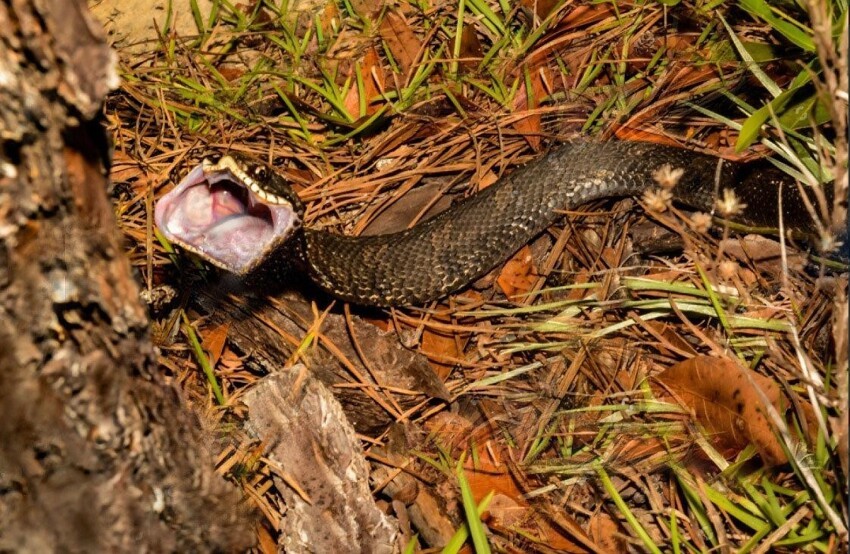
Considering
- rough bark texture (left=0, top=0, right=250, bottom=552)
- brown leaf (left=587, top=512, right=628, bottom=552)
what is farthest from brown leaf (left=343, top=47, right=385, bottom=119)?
rough bark texture (left=0, top=0, right=250, bottom=552)

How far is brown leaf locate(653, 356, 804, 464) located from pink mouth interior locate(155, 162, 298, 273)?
6.39ft

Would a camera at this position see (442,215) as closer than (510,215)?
No

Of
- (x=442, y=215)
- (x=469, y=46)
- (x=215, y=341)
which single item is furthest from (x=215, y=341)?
(x=469, y=46)

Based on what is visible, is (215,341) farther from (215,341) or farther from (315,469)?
(315,469)


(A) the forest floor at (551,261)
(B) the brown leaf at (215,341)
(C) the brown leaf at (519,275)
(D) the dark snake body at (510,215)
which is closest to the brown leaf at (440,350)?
(A) the forest floor at (551,261)

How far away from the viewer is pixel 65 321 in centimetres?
215

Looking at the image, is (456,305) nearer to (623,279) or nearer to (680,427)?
(623,279)

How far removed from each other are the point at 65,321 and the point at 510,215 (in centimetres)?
277

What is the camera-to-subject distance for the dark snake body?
14.2 ft

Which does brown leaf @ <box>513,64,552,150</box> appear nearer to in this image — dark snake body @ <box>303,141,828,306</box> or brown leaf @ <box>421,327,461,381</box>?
dark snake body @ <box>303,141,828,306</box>

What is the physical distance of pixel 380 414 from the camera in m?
3.94

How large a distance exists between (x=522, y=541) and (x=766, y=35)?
3001 millimetres

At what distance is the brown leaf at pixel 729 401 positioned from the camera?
3.30 m

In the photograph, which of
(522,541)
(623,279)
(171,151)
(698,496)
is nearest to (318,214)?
(171,151)
